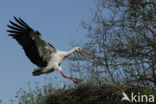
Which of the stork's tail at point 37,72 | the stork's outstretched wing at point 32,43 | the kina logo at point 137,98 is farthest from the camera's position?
the stork's tail at point 37,72

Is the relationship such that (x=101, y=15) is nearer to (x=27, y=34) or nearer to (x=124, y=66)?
(x=124, y=66)

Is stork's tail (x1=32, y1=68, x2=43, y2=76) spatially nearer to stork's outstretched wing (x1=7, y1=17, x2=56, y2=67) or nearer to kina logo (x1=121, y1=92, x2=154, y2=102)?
stork's outstretched wing (x1=7, y1=17, x2=56, y2=67)

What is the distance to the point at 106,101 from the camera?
271 inches

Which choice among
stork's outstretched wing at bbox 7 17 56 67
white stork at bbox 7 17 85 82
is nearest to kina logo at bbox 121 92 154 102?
white stork at bbox 7 17 85 82

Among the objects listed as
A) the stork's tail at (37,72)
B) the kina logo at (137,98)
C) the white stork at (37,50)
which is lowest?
the kina logo at (137,98)

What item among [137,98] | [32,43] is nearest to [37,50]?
[32,43]

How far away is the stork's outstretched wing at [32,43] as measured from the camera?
26.4 ft

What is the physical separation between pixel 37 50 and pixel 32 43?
0.27 m

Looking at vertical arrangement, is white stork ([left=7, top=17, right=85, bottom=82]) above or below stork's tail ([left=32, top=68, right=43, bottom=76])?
above

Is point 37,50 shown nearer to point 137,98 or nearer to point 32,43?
point 32,43

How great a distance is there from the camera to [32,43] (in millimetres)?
8273

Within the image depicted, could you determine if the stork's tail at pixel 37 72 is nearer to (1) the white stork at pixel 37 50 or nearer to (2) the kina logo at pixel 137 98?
(1) the white stork at pixel 37 50

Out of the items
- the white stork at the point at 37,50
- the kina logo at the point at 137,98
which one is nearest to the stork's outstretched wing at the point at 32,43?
the white stork at the point at 37,50

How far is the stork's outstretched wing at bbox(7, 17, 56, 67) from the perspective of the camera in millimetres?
8055
